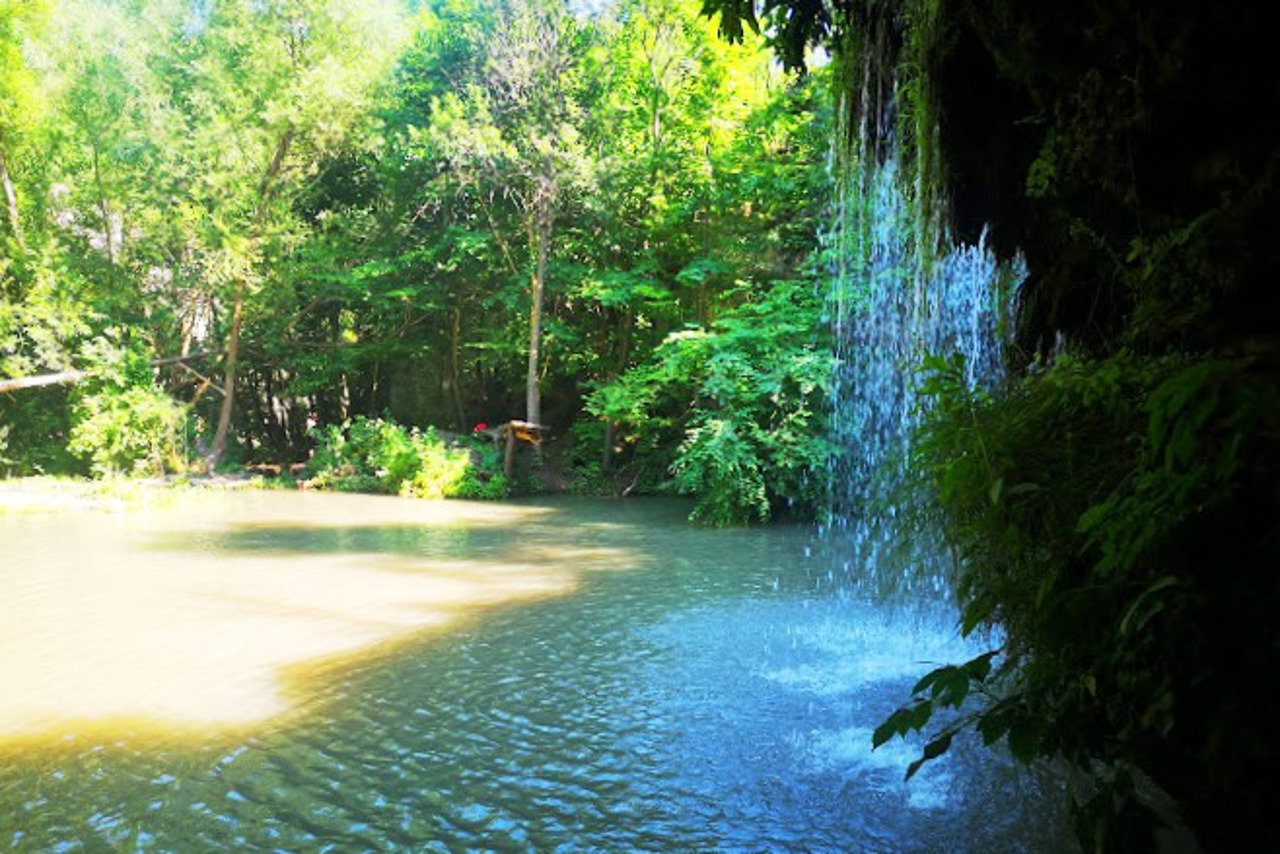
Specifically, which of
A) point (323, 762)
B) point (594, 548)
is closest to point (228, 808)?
point (323, 762)

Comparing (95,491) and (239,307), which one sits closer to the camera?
(95,491)

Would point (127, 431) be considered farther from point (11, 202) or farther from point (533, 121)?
point (533, 121)

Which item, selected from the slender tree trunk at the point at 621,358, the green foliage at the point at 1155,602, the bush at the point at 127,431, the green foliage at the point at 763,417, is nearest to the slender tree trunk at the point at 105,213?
the bush at the point at 127,431

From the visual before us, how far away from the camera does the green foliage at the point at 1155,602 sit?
1625 millimetres

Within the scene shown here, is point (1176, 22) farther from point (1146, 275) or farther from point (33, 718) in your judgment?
point (33, 718)

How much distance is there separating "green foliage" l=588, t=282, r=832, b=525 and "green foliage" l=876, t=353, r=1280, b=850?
11340 millimetres

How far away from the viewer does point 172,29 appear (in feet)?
85.5

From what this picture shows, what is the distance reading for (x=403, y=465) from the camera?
19.7 meters

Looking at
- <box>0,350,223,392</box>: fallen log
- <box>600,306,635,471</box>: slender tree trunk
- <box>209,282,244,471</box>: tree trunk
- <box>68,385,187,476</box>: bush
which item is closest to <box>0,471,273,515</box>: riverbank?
<box>68,385,187,476</box>: bush

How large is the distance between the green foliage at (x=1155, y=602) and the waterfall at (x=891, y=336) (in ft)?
2.37

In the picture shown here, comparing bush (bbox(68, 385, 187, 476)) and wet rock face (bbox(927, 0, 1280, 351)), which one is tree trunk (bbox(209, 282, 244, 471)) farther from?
wet rock face (bbox(927, 0, 1280, 351))

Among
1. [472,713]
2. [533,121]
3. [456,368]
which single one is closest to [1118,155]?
[472,713]

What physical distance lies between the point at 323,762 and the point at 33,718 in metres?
2.10

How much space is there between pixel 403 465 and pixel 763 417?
30.9ft
